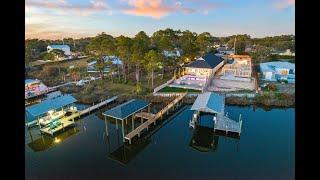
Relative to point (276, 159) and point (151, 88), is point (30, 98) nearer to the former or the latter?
point (151, 88)

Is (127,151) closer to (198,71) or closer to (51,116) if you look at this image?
(51,116)

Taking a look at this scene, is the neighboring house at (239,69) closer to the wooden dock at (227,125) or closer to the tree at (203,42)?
the tree at (203,42)

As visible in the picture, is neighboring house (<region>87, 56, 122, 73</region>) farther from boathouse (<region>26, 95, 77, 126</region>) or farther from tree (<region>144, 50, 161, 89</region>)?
boathouse (<region>26, 95, 77, 126</region>)

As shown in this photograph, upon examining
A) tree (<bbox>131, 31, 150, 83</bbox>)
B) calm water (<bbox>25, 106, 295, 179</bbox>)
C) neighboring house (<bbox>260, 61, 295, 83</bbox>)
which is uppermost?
tree (<bbox>131, 31, 150, 83</bbox>)

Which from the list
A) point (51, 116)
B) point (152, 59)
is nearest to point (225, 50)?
point (152, 59)

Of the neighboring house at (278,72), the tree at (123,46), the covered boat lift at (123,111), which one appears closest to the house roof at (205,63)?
the neighboring house at (278,72)

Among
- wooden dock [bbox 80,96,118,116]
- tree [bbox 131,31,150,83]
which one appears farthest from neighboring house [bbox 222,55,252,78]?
wooden dock [bbox 80,96,118,116]

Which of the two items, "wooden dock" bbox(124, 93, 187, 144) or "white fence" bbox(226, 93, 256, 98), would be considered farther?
"white fence" bbox(226, 93, 256, 98)
